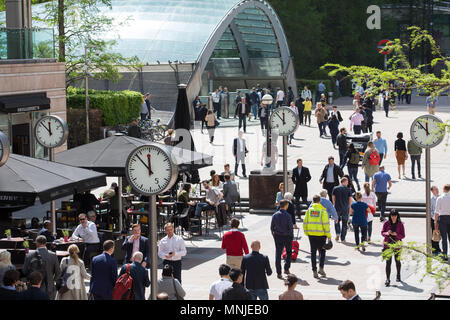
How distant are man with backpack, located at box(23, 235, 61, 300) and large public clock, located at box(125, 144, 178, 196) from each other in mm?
2685

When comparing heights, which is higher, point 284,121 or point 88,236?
point 284,121

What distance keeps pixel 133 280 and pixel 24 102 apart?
14.7m

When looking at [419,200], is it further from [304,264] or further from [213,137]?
[213,137]

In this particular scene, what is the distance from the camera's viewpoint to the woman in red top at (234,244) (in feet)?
48.1

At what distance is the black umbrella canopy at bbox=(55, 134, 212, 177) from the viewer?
18.7 meters

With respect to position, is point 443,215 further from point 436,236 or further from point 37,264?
point 37,264

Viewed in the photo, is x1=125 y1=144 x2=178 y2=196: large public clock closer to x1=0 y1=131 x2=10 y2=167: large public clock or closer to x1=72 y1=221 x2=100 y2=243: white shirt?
x1=0 y1=131 x2=10 y2=167: large public clock

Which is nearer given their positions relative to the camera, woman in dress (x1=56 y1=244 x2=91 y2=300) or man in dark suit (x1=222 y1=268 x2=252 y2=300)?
man in dark suit (x1=222 y1=268 x2=252 y2=300)

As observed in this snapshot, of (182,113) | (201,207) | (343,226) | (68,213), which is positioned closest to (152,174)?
(343,226)

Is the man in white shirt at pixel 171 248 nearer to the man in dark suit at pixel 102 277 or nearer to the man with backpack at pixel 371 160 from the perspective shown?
the man in dark suit at pixel 102 277

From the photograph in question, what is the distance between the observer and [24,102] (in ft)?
83.3

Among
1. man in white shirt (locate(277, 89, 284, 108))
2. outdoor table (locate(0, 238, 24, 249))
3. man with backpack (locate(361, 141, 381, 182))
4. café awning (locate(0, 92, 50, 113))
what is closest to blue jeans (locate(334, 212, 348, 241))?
man with backpack (locate(361, 141, 381, 182))

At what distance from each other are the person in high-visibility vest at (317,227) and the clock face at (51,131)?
605 cm

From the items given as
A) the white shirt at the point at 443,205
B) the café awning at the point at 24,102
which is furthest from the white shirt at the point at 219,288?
the café awning at the point at 24,102
